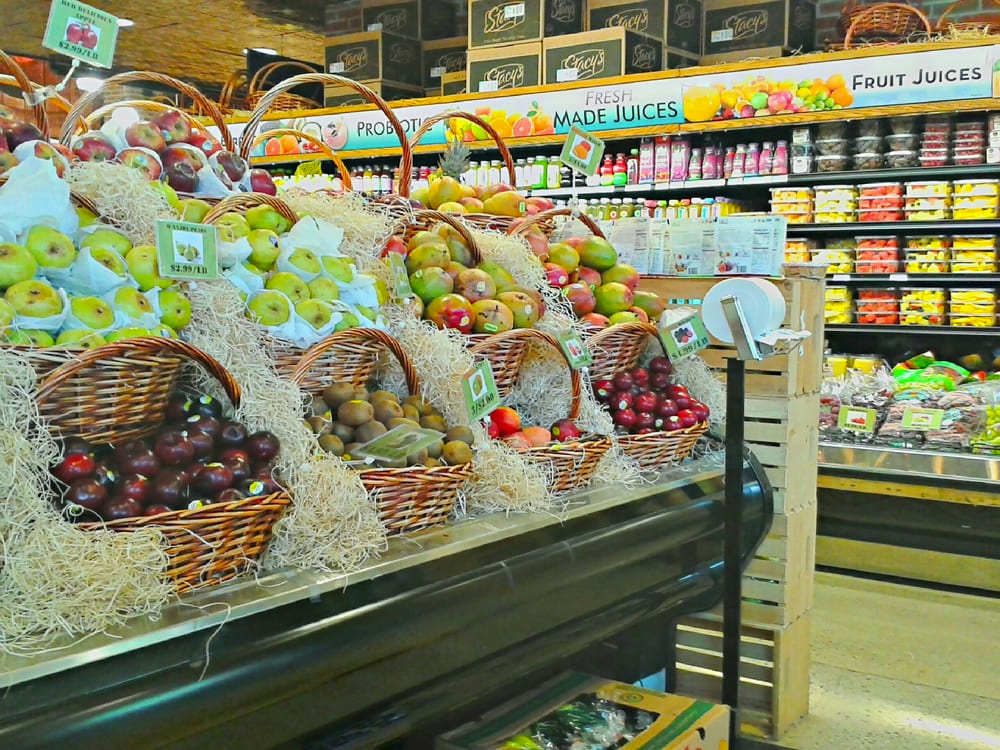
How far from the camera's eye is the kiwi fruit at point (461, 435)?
1890 mm

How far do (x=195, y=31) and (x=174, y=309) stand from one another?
9.57 m

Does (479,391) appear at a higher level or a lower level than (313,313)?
lower

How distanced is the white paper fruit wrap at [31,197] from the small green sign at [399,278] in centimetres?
71

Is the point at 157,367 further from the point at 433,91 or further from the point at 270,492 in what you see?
the point at 433,91

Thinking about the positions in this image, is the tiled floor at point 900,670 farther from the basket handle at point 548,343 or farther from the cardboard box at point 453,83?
the cardboard box at point 453,83

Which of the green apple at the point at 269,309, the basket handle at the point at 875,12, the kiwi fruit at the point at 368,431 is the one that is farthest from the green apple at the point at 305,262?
the basket handle at the point at 875,12

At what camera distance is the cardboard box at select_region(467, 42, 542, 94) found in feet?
21.7

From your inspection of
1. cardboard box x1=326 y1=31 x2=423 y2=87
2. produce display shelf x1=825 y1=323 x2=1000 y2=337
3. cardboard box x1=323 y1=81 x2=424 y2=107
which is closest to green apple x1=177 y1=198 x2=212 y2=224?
produce display shelf x1=825 y1=323 x2=1000 y2=337

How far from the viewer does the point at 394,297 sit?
2.21 m

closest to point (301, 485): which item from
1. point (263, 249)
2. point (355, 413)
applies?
point (355, 413)

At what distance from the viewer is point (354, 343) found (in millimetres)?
1888

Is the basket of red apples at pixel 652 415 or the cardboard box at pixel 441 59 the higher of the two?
the cardboard box at pixel 441 59

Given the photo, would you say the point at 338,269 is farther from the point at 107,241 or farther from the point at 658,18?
the point at 658,18

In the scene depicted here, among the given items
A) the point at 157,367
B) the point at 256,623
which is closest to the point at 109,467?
the point at 157,367
